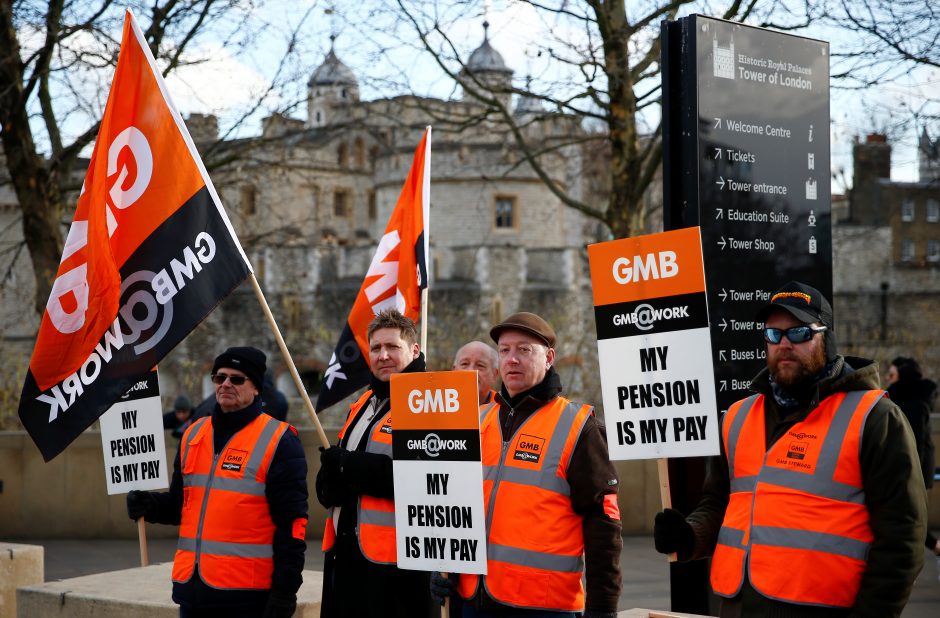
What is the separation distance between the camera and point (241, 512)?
5305mm

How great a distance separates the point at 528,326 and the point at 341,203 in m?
68.8

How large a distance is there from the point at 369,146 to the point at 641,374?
69060mm

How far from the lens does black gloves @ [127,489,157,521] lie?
571 cm

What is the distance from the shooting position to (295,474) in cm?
534

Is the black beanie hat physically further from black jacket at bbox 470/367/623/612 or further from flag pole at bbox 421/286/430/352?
black jacket at bbox 470/367/623/612

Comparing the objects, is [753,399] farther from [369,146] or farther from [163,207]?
[369,146]

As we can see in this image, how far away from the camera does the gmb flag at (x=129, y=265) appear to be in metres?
5.52

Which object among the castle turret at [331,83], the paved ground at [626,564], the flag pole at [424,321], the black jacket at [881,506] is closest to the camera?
the black jacket at [881,506]

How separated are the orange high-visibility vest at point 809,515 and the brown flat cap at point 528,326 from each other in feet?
3.35

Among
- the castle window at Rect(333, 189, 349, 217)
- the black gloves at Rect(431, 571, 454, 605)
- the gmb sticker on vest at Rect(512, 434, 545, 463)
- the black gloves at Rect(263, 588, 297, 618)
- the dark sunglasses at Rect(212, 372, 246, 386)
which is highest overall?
the castle window at Rect(333, 189, 349, 217)

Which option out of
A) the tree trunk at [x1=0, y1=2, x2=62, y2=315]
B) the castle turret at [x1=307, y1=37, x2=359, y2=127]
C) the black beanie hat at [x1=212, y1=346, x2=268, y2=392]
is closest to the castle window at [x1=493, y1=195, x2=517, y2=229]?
the castle turret at [x1=307, y1=37, x2=359, y2=127]

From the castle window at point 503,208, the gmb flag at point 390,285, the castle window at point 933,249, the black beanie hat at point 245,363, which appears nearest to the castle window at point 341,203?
the castle window at point 503,208

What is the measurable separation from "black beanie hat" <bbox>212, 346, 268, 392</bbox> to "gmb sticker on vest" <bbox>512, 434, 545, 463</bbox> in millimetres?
1420

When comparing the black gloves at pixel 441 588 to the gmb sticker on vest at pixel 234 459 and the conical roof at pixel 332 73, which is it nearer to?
the gmb sticker on vest at pixel 234 459
